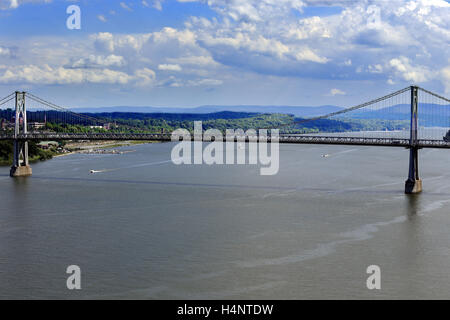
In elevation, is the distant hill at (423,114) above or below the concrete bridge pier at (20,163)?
above

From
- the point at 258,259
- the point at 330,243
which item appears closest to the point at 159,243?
the point at 258,259

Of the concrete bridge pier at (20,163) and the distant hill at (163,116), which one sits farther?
the distant hill at (163,116)

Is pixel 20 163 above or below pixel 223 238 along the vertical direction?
above

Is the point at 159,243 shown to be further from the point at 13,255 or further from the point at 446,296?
the point at 446,296
